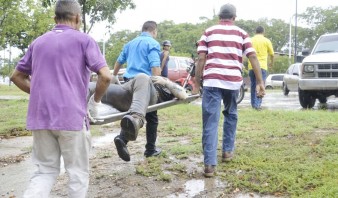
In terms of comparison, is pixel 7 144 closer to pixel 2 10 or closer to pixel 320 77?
pixel 320 77

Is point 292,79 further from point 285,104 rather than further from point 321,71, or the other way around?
point 321,71

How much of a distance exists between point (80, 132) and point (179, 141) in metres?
3.57

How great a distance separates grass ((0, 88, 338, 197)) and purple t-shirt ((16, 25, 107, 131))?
1.73 meters

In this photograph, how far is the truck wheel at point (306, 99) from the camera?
36.1ft

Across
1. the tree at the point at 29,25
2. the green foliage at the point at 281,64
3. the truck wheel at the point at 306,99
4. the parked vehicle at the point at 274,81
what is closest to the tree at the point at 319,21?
the green foliage at the point at 281,64

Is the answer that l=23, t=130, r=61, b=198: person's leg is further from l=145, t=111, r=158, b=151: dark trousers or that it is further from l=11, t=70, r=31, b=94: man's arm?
l=145, t=111, r=158, b=151: dark trousers

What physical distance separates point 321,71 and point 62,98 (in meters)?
8.26

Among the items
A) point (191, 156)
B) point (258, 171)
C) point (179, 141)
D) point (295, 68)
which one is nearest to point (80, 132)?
point (258, 171)

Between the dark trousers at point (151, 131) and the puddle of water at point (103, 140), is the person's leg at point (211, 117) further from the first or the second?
the puddle of water at point (103, 140)

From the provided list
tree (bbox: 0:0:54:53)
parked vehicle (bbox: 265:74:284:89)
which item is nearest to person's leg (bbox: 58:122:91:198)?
tree (bbox: 0:0:54:53)

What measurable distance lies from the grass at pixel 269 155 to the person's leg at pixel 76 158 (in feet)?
4.69

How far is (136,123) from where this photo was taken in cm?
452

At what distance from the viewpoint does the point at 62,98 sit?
10.2ft

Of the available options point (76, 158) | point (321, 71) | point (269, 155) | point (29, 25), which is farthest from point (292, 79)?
point (29, 25)
